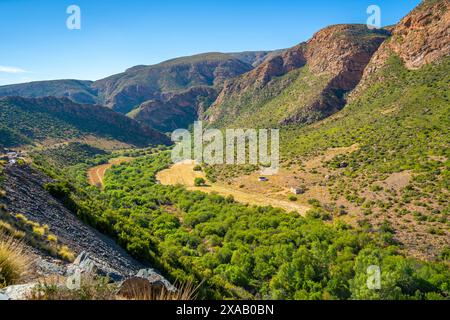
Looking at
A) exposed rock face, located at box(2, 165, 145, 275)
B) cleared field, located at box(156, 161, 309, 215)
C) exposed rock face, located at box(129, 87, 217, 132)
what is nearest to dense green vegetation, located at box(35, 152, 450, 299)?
exposed rock face, located at box(2, 165, 145, 275)

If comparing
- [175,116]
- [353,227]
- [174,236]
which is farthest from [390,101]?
[175,116]

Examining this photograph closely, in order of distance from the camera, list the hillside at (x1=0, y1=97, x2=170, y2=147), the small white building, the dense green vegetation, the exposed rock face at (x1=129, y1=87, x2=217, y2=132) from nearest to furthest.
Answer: the dense green vegetation
the small white building
the hillside at (x1=0, y1=97, x2=170, y2=147)
the exposed rock face at (x1=129, y1=87, x2=217, y2=132)

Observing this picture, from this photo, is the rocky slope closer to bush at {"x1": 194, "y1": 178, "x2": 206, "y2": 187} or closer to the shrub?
bush at {"x1": 194, "y1": 178, "x2": 206, "y2": 187}

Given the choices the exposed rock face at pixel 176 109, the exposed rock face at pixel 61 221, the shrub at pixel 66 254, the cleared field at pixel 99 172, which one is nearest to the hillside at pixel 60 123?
the cleared field at pixel 99 172

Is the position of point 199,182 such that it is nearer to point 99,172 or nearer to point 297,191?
point 297,191

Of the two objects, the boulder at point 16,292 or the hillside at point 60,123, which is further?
the hillside at point 60,123

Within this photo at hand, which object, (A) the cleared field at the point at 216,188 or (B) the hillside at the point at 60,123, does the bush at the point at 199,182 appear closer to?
(A) the cleared field at the point at 216,188
